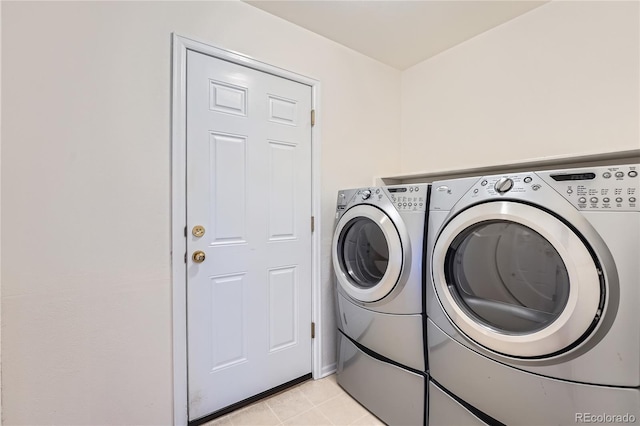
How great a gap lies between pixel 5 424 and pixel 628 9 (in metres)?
3.23

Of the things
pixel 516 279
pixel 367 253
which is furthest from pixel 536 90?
pixel 367 253

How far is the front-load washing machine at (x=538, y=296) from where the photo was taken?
837 millimetres

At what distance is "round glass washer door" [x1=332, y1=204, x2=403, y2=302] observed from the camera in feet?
4.58

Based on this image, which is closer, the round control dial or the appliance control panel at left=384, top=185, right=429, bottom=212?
the round control dial

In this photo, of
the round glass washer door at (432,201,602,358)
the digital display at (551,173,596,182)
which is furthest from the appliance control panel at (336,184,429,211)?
the digital display at (551,173,596,182)

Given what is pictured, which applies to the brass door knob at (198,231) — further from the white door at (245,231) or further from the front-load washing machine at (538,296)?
the front-load washing machine at (538,296)

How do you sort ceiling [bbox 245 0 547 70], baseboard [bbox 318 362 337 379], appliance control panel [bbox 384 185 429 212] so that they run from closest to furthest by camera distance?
1. appliance control panel [bbox 384 185 429 212]
2. ceiling [bbox 245 0 547 70]
3. baseboard [bbox 318 362 337 379]

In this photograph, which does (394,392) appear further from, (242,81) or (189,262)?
(242,81)

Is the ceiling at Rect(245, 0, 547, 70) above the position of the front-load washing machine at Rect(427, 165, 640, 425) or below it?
above

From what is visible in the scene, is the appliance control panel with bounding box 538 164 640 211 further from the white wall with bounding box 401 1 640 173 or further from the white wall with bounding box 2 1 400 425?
the white wall with bounding box 2 1 400 425

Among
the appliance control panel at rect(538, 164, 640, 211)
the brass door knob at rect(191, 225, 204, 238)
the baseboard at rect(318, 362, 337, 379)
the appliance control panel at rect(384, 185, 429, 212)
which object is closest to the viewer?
the appliance control panel at rect(538, 164, 640, 211)

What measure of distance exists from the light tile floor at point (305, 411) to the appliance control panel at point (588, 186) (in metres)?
1.38

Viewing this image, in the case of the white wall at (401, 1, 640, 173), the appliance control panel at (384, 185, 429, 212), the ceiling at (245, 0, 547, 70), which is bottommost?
the appliance control panel at (384, 185, 429, 212)

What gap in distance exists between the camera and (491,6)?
5.22ft
